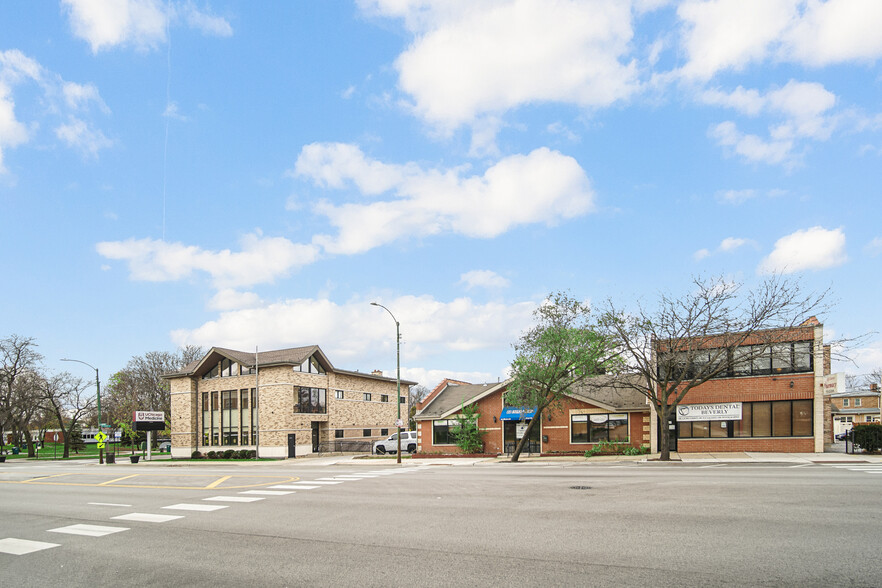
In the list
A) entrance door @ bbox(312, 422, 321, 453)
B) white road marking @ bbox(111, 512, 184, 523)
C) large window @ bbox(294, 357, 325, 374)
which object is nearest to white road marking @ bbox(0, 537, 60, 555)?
white road marking @ bbox(111, 512, 184, 523)

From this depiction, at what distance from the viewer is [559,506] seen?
43.0ft

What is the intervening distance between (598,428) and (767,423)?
9210mm

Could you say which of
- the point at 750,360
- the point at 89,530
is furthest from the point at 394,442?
the point at 89,530

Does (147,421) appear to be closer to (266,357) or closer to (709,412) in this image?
(266,357)

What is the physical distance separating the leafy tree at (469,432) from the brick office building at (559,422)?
386mm

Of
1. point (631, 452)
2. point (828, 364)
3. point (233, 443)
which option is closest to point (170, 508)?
point (631, 452)

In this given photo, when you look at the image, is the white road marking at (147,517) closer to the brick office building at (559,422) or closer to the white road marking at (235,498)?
the white road marking at (235,498)

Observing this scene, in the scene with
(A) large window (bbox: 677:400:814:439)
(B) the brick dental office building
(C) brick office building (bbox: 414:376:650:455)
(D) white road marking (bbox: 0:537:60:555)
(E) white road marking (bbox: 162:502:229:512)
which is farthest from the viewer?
(C) brick office building (bbox: 414:376:650:455)

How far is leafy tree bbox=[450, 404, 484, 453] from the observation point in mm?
40031

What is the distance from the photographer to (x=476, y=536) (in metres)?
10.0

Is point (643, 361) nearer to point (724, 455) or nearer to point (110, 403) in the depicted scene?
point (724, 455)

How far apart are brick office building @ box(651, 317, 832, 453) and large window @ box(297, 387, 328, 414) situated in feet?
96.8

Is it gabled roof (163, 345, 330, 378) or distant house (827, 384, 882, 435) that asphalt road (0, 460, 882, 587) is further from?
distant house (827, 384, 882, 435)

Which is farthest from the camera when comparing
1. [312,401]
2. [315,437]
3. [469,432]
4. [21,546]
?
[315,437]
